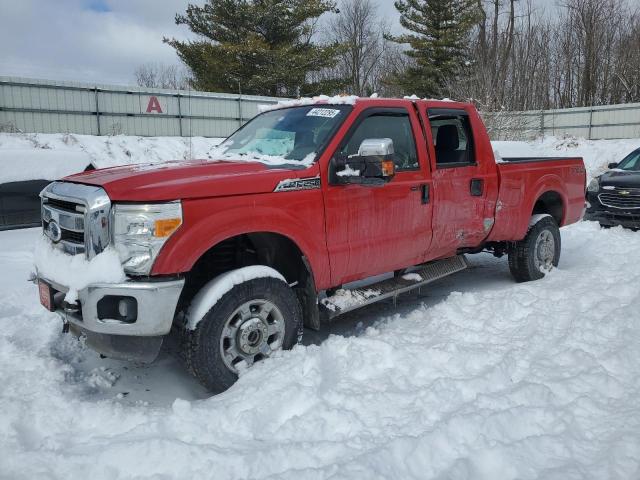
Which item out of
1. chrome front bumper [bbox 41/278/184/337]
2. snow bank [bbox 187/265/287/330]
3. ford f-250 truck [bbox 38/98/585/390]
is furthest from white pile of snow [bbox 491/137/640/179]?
chrome front bumper [bbox 41/278/184/337]

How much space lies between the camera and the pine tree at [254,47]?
82.7ft

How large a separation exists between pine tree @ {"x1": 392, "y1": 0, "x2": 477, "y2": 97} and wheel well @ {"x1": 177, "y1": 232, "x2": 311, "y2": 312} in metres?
28.3

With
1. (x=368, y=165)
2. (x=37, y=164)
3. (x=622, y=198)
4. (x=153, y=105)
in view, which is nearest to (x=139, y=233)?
(x=368, y=165)

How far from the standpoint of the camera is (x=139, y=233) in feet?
9.74

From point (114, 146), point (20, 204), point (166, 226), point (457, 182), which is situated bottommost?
point (20, 204)

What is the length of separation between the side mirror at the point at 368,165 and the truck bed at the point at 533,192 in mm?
2084

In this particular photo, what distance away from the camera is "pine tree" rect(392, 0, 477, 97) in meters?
30.2

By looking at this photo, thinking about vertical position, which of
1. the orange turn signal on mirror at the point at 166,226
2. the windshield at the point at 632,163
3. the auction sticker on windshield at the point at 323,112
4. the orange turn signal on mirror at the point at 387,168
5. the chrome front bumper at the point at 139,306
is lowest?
the chrome front bumper at the point at 139,306

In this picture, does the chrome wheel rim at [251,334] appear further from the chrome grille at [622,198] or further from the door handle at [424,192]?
the chrome grille at [622,198]

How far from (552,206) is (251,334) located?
457cm

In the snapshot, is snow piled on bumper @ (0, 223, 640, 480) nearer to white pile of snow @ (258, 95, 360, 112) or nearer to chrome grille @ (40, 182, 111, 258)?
chrome grille @ (40, 182, 111, 258)

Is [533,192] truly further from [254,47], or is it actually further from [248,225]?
[254,47]

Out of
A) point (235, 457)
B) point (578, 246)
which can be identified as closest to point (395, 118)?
point (235, 457)

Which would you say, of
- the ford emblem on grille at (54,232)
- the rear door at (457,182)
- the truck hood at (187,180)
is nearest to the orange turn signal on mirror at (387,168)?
the truck hood at (187,180)
